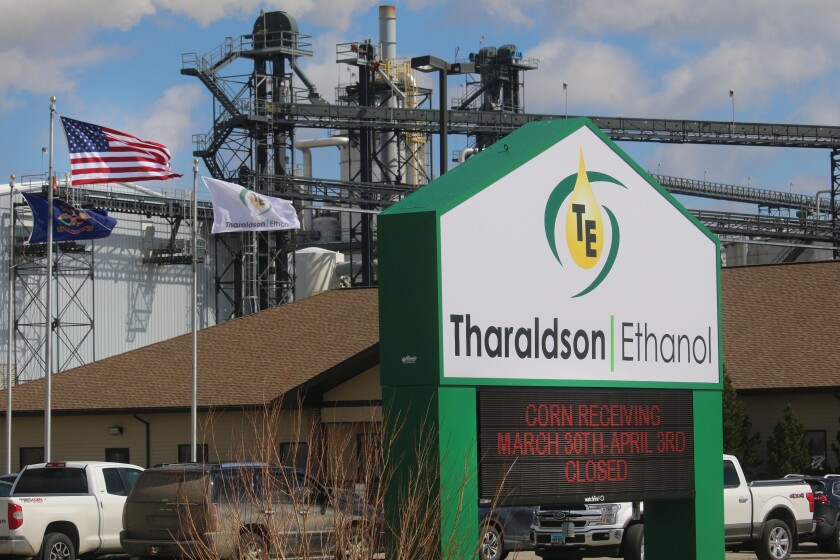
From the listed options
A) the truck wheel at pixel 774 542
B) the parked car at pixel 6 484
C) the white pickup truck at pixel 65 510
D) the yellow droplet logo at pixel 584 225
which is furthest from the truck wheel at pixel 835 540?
the parked car at pixel 6 484

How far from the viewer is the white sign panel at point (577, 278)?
1205cm

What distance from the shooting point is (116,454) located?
37.1 metres

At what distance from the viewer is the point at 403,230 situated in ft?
39.2

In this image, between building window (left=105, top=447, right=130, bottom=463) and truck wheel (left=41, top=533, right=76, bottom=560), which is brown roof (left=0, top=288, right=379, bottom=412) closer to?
building window (left=105, top=447, right=130, bottom=463)

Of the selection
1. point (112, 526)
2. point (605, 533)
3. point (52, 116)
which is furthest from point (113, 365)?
point (605, 533)

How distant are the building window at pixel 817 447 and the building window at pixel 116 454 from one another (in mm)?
17282

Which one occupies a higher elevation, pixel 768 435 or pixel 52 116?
pixel 52 116

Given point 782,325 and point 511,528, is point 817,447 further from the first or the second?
point 511,528

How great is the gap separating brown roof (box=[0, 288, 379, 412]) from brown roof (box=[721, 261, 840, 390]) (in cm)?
911

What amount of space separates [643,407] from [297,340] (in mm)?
25288

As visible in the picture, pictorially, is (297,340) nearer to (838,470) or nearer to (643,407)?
(838,470)

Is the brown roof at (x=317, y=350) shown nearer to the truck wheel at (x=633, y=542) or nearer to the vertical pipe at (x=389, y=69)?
the truck wheel at (x=633, y=542)

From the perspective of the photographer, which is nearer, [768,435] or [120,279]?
[768,435]

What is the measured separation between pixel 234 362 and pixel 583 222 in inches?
993
